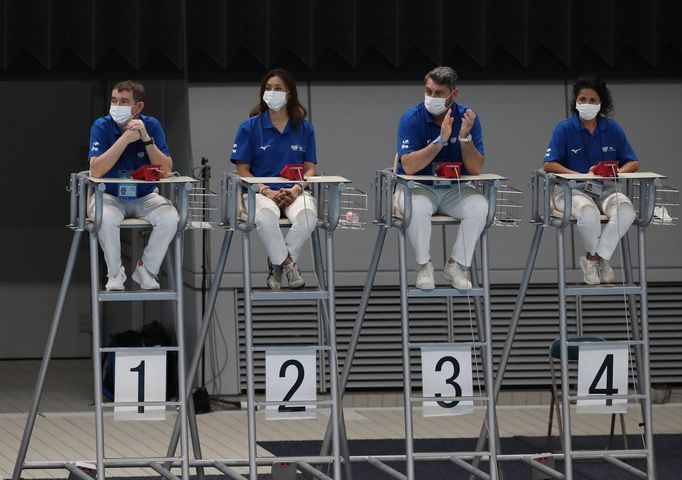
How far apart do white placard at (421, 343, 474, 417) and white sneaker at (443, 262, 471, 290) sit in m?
0.35

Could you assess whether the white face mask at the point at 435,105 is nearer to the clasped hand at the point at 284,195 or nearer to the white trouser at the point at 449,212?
the white trouser at the point at 449,212

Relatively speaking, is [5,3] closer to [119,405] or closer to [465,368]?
[119,405]

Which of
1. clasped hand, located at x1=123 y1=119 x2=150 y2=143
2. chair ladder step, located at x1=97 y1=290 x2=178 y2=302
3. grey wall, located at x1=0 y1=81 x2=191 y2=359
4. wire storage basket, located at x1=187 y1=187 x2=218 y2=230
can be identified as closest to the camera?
chair ladder step, located at x1=97 y1=290 x2=178 y2=302

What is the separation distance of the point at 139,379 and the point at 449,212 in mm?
1711

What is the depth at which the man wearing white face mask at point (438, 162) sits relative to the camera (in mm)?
6645

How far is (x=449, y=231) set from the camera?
991 cm

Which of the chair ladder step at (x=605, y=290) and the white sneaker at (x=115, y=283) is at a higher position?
the white sneaker at (x=115, y=283)

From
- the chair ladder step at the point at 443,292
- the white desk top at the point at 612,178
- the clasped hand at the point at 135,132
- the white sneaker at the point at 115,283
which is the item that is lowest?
the chair ladder step at the point at 443,292

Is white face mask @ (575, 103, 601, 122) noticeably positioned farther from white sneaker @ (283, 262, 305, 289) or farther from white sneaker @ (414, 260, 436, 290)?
white sneaker @ (283, 262, 305, 289)

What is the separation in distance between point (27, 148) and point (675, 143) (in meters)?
5.45

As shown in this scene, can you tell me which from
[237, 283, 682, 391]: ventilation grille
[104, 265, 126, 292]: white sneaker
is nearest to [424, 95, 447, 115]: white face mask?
[104, 265, 126, 292]: white sneaker

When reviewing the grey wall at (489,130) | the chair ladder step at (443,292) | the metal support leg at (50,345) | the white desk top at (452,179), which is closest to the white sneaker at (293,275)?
the chair ladder step at (443,292)

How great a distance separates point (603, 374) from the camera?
6703mm

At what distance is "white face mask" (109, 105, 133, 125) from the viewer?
6.75m
